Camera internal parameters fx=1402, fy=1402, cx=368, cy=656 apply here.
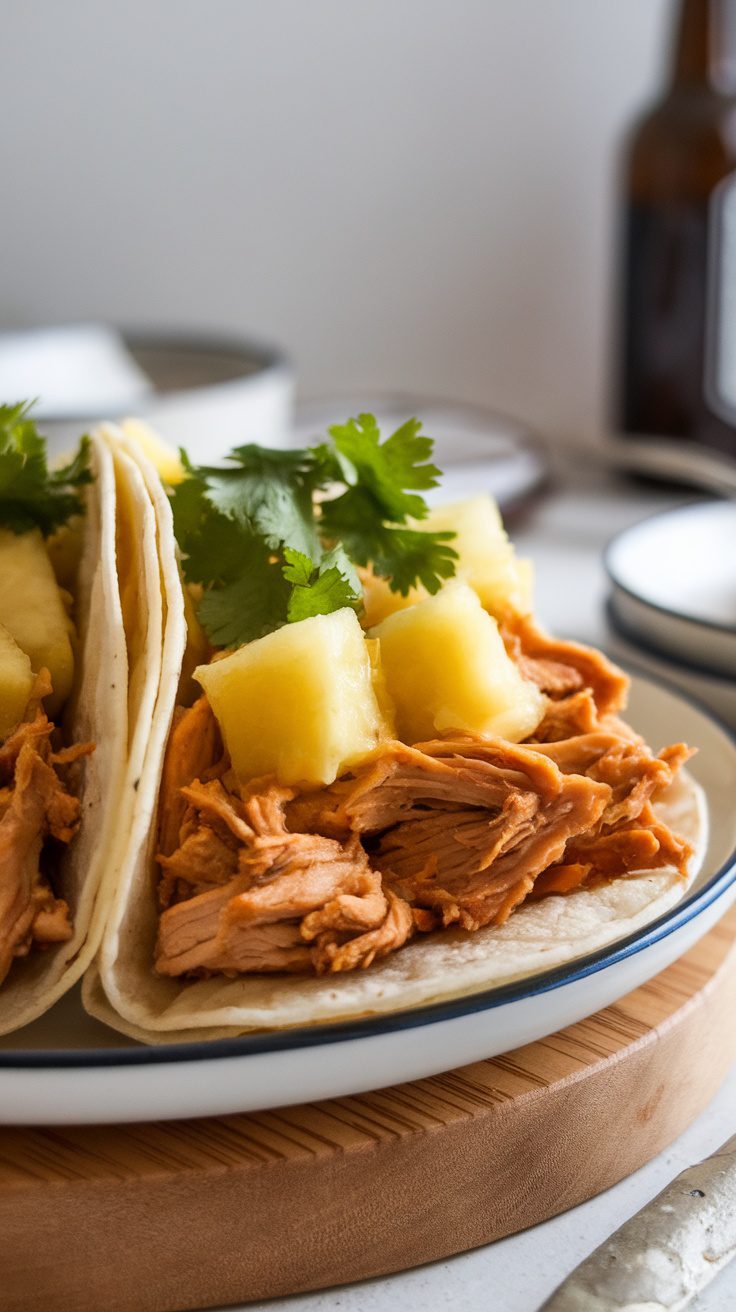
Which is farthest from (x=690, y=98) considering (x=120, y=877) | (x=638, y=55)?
(x=120, y=877)

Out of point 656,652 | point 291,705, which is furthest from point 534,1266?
point 656,652

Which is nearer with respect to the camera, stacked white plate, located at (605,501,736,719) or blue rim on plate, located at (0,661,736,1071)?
blue rim on plate, located at (0,661,736,1071)

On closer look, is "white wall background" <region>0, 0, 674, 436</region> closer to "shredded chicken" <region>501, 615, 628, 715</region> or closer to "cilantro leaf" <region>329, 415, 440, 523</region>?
"cilantro leaf" <region>329, 415, 440, 523</region>

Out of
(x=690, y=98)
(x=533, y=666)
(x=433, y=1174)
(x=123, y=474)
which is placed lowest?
(x=433, y=1174)

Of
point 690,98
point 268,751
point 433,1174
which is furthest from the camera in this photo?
point 690,98

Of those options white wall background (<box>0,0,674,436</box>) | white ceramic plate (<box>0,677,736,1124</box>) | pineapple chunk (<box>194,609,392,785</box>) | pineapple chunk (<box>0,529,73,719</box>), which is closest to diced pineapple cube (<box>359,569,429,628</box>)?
pineapple chunk (<box>194,609,392,785</box>)

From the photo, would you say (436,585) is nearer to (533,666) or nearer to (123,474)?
(533,666)

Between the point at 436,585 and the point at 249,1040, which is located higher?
the point at 436,585
